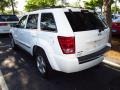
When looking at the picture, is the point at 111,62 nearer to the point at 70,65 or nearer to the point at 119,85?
the point at 119,85

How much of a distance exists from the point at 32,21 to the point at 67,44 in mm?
2028

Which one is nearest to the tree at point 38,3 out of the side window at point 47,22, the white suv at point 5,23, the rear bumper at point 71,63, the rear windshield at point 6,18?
the rear windshield at point 6,18

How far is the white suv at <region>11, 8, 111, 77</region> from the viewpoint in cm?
430

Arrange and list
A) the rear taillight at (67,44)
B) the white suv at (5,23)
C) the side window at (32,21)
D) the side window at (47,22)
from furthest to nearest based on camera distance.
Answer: the white suv at (5,23), the side window at (32,21), the side window at (47,22), the rear taillight at (67,44)

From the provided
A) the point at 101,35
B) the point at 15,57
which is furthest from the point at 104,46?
the point at 15,57

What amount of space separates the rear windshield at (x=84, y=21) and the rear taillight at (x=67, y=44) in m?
0.28

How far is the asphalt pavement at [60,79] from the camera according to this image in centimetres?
470

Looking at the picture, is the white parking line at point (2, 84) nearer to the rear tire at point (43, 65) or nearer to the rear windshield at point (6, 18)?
the rear tire at point (43, 65)


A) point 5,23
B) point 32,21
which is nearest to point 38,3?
point 5,23

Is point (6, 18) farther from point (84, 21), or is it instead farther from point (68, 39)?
point (68, 39)

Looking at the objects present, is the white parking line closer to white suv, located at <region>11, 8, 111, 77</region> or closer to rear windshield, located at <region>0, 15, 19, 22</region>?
white suv, located at <region>11, 8, 111, 77</region>

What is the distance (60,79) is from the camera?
522 cm

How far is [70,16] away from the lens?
4586 mm

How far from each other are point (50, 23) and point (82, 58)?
121 centimetres
